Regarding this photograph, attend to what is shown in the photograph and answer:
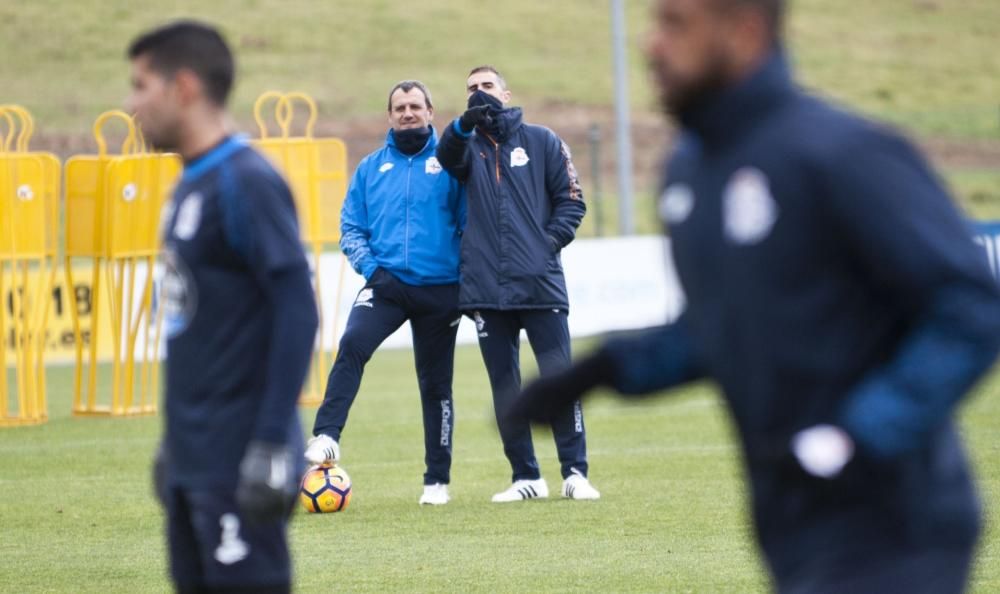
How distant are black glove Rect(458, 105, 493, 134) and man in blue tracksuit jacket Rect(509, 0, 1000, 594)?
20.8 feet

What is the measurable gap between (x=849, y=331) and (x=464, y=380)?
1587 centimetres

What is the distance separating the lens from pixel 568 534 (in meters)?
8.79

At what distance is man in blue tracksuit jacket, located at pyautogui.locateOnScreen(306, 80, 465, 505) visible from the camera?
10.0 m

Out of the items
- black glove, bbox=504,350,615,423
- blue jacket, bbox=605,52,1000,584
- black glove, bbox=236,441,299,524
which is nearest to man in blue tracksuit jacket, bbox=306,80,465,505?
black glove, bbox=236,441,299,524

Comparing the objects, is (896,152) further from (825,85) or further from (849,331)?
(825,85)

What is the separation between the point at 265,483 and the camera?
406 centimetres

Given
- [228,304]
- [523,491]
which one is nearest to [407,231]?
[523,491]

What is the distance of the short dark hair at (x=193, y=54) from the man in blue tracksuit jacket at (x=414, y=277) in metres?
5.60

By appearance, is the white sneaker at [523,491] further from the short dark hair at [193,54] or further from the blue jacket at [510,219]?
the short dark hair at [193,54]

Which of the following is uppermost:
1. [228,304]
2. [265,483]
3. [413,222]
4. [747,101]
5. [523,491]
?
[747,101]

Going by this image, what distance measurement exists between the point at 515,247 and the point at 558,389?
6.34 meters

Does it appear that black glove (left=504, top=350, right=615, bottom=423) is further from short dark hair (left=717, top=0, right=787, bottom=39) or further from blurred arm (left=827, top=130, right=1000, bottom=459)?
short dark hair (left=717, top=0, right=787, bottom=39)

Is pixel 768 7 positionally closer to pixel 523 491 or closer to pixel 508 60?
pixel 523 491

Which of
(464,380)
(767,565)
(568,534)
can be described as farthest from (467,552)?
(464,380)
